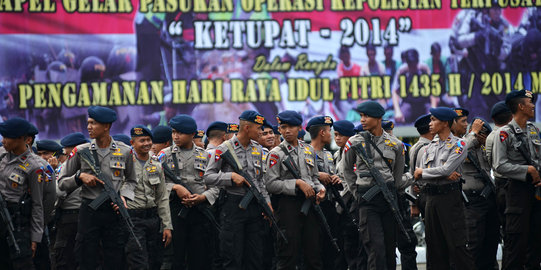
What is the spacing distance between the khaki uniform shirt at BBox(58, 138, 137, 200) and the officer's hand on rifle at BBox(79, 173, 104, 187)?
0.13 m

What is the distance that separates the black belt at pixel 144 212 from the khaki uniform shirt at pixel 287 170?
150 centimetres

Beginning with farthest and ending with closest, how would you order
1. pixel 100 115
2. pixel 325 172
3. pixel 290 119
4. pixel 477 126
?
pixel 477 126
pixel 325 172
pixel 290 119
pixel 100 115

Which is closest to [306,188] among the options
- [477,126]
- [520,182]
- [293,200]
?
[293,200]

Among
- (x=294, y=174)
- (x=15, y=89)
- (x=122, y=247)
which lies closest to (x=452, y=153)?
(x=294, y=174)

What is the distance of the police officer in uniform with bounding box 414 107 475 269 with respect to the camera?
9.43 meters

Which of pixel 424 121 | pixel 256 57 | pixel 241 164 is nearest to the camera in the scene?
pixel 241 164

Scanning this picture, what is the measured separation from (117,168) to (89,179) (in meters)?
0.45

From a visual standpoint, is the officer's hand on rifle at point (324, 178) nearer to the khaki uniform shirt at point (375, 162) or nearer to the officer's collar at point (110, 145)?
the khaki uniform shirt at point (375, 162)

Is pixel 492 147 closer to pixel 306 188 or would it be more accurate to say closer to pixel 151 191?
pixel 306 188

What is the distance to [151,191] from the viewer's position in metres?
9.93

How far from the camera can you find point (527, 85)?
17891mm

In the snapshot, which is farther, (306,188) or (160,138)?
(160,138)

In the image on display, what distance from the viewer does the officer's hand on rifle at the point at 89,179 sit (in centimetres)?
842

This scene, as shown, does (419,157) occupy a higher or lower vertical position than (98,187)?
higher
